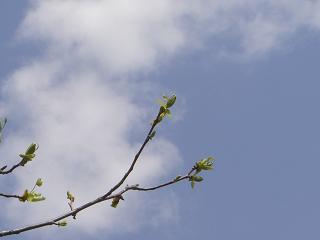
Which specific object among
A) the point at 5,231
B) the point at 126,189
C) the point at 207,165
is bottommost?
the point at 5,231

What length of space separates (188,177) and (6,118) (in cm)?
195

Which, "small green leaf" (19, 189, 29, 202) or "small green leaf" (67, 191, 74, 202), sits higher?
"small green leaf" (67, 191, 74, 202)

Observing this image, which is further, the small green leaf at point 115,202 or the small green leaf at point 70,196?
the small green leaf at point 70,196

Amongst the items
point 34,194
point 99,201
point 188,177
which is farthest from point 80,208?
point 188,177

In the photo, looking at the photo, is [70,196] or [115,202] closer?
[115,202]

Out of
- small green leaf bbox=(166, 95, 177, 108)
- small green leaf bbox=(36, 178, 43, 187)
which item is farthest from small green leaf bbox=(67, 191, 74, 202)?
small green leaf bbox=(166, 95, 177, 108)

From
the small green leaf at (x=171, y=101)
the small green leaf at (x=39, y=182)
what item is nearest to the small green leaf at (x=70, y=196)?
the small green leaf at (x=39, y=182)

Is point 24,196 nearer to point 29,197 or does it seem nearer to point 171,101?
point 29,197

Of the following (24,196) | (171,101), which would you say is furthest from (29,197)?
(171,101)

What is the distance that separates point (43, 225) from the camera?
5332 mm

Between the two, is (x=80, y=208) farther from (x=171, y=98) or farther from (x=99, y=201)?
(x=171, y=98)

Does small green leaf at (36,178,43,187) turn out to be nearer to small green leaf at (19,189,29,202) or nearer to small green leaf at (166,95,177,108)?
small green leaf at (19,189,29,202)

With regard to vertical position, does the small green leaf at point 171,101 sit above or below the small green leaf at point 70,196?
above

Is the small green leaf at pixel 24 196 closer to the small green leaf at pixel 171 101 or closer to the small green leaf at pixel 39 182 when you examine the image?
the small green leaf at pixel 39 182
